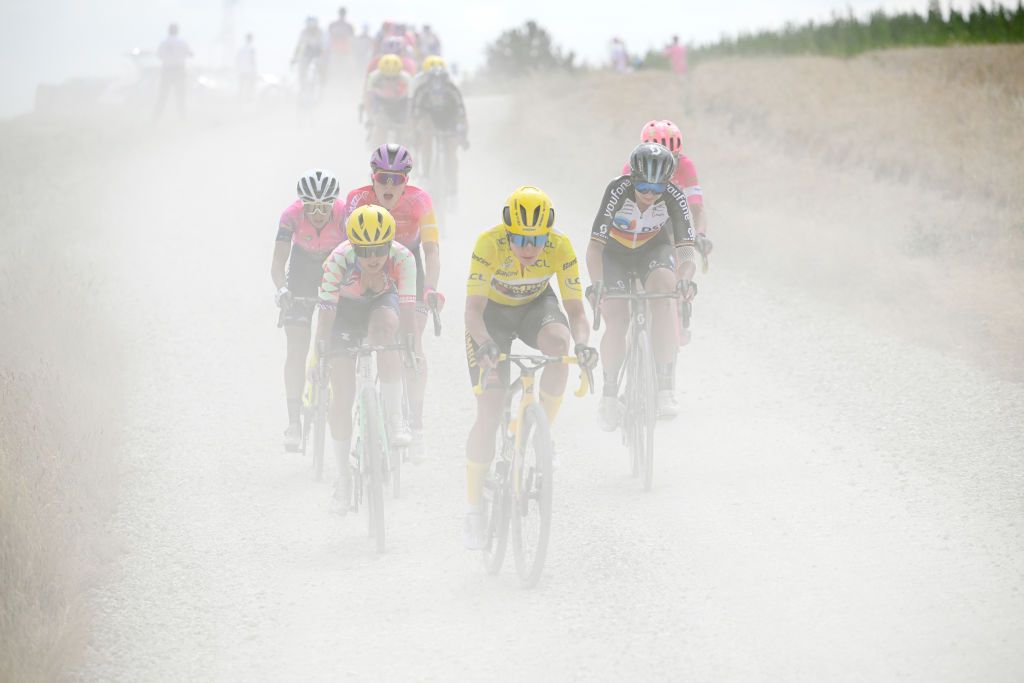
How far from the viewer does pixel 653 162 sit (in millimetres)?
8484

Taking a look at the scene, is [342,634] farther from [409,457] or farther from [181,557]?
[409,457]

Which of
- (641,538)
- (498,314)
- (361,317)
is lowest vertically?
(641,538)

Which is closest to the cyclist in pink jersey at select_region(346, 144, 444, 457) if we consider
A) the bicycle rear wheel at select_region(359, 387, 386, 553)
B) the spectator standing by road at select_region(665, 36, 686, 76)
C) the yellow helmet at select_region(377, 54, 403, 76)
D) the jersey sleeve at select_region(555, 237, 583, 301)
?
the bicycle rear wheel at select_region(359, 387, 386, 553)

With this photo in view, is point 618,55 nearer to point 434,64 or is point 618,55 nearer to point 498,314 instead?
point 434,64

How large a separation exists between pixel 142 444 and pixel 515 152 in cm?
1726

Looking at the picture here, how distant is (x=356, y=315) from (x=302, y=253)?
1.46m

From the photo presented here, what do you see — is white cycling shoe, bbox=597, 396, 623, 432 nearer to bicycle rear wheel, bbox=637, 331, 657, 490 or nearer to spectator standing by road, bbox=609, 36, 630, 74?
bicycle rear wheel, bbox=637, 331, 657, 490

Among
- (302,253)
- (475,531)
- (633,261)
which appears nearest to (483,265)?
(475,531)

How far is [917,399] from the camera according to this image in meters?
10.4

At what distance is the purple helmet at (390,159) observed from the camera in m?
9.05

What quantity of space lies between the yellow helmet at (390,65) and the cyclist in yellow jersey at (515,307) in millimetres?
10406

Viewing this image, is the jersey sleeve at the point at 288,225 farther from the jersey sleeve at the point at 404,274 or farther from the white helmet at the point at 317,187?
the jersey sleeve at the point at 404,274

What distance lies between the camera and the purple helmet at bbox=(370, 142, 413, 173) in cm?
905

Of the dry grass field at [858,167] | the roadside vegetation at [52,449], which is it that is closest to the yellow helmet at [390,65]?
the dry grass field at [858,167]
